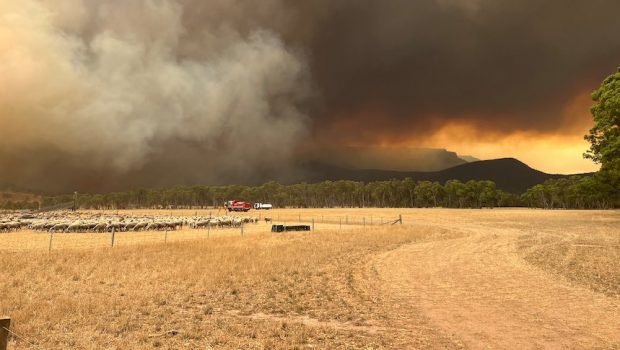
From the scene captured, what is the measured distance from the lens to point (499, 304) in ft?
45.5

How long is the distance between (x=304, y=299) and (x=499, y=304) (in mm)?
7148

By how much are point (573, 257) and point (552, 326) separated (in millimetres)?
17284

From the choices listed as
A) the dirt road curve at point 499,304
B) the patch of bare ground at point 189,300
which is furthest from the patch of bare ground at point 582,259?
the patch of bare ground at point 189,300

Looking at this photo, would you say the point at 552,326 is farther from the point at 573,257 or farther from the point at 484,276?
the point at 573,257

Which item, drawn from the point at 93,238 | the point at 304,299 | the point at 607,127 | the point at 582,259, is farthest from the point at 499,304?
the point at 607,127

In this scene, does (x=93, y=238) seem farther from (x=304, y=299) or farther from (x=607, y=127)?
(x=607, y=127)

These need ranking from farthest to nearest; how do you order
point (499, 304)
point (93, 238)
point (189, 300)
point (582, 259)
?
point (93, 238) < point (582, 259) < point (189, 300) < point (499, 304)

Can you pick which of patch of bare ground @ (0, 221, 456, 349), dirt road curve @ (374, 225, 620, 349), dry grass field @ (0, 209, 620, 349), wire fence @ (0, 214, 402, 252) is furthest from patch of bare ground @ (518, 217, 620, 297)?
wire fence @ (0, 214, 402, 252)

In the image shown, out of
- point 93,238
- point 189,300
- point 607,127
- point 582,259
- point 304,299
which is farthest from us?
point 607,127

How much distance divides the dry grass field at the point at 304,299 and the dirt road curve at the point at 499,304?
0.06m

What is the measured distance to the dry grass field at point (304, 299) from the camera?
1008cm

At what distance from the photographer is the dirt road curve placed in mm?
10203

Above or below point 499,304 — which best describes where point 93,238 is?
above

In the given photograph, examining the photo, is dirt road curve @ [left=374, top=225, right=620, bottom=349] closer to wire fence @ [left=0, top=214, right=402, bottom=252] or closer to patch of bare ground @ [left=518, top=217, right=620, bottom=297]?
patch of bare ground @ [left=518, top=217, right=620, bottom=297]
